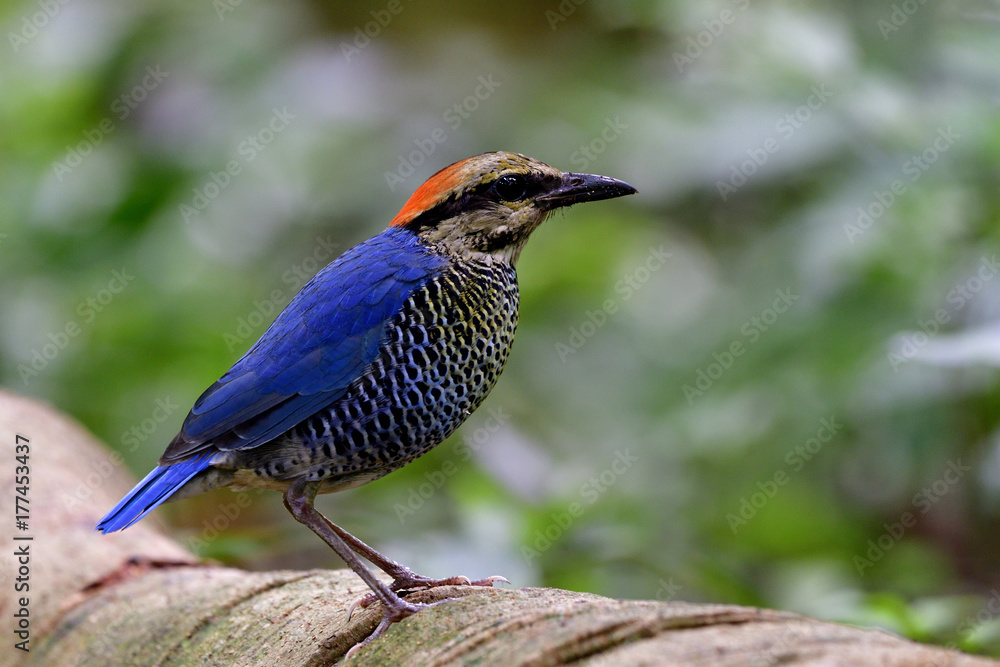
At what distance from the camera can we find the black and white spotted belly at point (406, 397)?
3.37 meters

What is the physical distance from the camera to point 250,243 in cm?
652

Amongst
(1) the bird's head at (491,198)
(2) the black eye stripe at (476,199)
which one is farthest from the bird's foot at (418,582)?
(2) the black eye stripe at (476,199)

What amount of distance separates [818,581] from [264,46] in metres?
5.07

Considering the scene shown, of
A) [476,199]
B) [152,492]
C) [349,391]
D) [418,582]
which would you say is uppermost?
[476,199]

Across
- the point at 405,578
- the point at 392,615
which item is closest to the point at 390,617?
the point at 392,615

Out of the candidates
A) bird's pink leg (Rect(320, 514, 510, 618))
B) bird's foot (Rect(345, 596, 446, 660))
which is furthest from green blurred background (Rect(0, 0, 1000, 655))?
bird's foot (Rect(345, 596, 446, 660))

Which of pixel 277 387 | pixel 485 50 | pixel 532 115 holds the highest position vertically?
pixel 485 50

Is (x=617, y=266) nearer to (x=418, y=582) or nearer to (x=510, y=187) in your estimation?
(x=510, y=187)

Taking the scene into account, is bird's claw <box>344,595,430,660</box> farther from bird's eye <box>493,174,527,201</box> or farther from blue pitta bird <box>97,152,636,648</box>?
bird's eye <box>493,174,527,201</box>

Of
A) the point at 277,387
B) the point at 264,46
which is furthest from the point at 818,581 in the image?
the point at 264,46

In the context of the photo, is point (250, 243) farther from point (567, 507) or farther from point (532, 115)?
point (567, 507)

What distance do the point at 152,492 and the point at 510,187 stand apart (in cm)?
168

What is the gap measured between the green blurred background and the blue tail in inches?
30.3

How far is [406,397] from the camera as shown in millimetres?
3367
